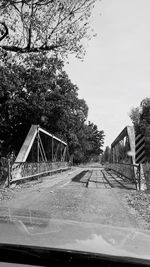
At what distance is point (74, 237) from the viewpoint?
2857 millimetres

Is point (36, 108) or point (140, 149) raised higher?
point (36, 108)

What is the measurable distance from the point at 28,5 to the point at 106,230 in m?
13.3

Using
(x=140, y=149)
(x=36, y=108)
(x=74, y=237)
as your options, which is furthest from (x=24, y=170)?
(x=36, y=108)

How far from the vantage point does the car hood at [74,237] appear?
254 cm

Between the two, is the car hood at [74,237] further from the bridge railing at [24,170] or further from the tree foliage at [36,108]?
the tree foliage at [36,108]

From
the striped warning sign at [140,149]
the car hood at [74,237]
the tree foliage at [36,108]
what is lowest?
the car hood at [74,237]

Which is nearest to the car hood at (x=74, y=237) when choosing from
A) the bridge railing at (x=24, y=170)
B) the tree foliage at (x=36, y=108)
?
the bridge railing at (x=24, y=170)

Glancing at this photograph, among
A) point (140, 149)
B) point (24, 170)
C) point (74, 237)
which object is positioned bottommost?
point (74, 237)

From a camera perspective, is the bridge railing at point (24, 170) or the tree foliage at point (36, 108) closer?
the bridge railing at point (24, 170)

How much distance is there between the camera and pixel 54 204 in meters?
A: 10.1

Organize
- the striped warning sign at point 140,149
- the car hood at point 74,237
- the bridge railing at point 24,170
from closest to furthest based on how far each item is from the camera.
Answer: the car hood at point 74,237 < the striped warning sign at point 140,149 < the bridge railing at point 24,170

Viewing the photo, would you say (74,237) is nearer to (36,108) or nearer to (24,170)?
(24,170)

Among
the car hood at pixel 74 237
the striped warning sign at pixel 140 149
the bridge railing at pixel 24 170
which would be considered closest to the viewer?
the car hood at pixel 74 237

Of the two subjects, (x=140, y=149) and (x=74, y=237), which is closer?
(x=74, y=237)
